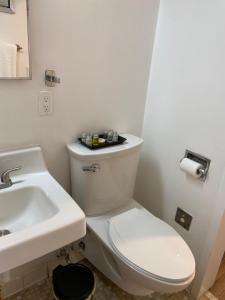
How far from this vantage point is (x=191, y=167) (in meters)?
1.29

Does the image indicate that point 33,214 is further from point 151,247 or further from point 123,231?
point 151,247

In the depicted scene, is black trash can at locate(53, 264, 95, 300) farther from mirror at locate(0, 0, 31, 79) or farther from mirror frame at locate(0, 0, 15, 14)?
mirror frame at locate(0, 0, 15, 14)

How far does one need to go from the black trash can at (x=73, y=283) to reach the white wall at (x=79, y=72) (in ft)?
1.58

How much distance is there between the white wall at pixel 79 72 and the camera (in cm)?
103

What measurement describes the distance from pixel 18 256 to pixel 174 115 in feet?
3.54

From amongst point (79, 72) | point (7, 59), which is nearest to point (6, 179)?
point (7, 59)

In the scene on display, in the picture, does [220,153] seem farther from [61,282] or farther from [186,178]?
[61,282]

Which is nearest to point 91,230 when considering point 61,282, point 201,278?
point 61,282

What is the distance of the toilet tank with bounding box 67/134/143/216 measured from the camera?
3.98 ft

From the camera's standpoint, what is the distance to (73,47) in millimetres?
1114

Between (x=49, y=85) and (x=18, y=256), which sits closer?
(x=18, y=256)

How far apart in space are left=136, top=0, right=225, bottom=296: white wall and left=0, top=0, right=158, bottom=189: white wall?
13cm

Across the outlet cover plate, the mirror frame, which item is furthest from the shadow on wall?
the mirror frame

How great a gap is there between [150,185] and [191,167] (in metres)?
0.44
